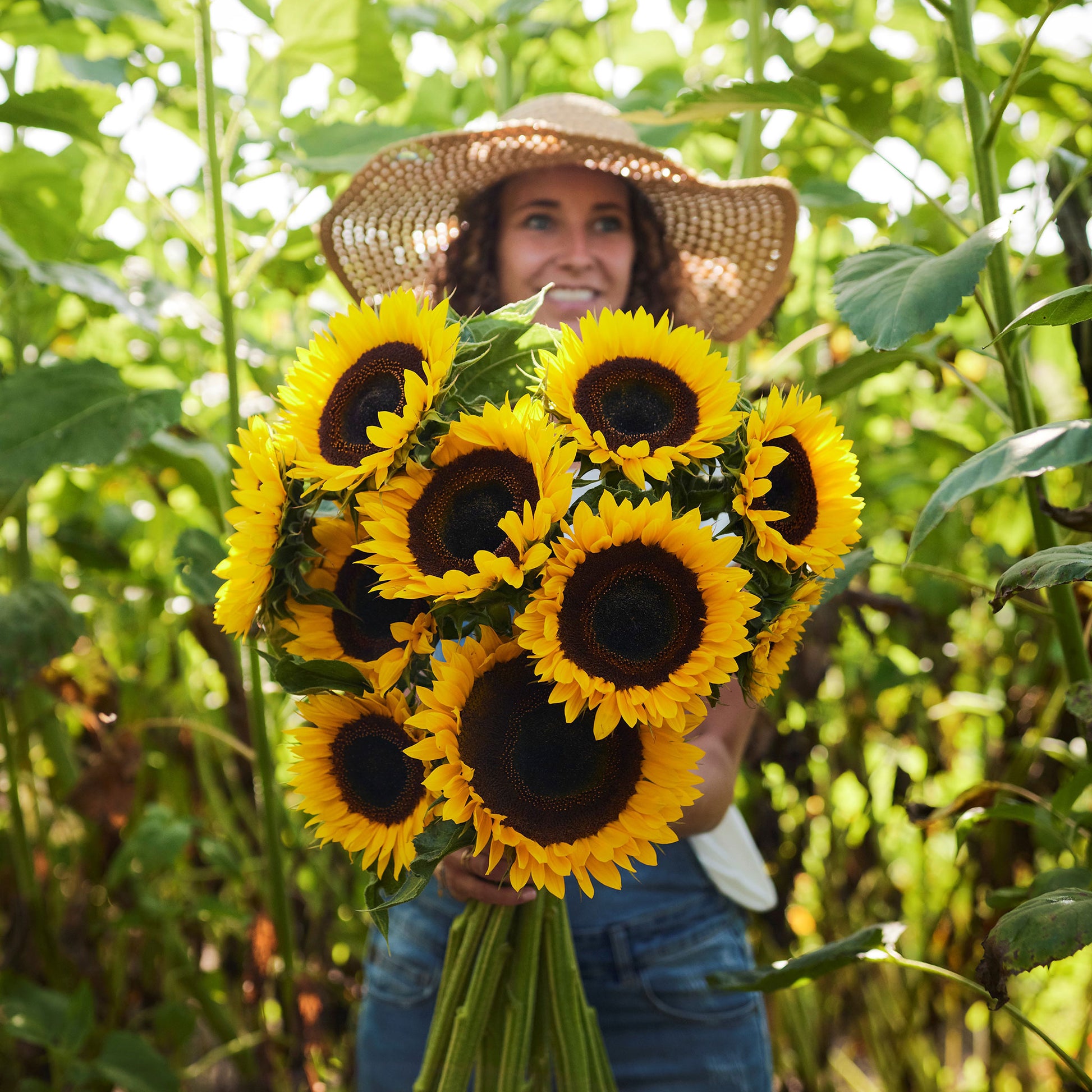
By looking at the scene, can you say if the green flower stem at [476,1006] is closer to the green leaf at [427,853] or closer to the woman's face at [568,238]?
the green leaf at [427,853]

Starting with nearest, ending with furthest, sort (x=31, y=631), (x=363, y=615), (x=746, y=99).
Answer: (x=363, y=615)
(x=746, y=99)
(x=31, y=631)

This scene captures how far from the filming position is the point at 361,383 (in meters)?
0.61

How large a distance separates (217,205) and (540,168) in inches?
14.7

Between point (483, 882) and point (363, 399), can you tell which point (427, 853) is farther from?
point (363, 399)

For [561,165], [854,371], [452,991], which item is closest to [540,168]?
[561,165]

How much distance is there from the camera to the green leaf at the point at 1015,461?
606 mm

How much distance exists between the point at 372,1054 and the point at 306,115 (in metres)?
1.21

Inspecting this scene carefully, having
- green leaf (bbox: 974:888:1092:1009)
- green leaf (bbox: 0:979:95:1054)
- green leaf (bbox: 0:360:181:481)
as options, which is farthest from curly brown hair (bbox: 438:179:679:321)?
green leaf (bbox: 0:979:95:1054)

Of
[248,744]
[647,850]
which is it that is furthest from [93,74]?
[647,850]

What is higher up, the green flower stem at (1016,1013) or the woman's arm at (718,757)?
the woman's arm at (718,757)

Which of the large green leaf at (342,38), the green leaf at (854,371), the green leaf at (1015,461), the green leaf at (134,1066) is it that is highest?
the large green leaf at (342,38)

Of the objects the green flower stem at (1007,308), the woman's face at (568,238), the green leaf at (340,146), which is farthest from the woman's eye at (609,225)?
the green flower stem at (1007,308)

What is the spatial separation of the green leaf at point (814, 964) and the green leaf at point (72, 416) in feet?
2.44

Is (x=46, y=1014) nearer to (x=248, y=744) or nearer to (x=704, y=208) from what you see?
(x=248, y=744)
